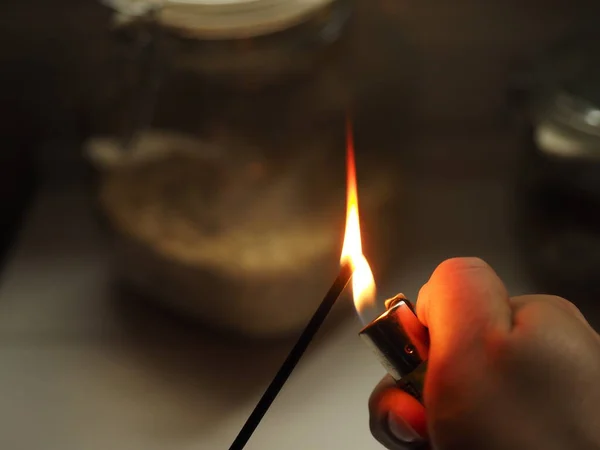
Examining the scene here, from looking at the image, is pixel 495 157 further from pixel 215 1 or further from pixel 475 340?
pixel 475 340

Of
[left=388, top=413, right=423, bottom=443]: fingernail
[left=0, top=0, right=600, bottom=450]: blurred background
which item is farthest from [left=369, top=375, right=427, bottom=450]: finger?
[left=0, top=0, right=600, bottom=450]: blurred background

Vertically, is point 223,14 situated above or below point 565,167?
above

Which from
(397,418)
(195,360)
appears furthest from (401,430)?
(195,360)

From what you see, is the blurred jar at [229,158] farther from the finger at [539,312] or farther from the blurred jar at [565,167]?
the finger at [539,312]

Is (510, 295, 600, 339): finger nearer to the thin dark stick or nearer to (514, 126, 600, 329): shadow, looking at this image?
the thin dark stick

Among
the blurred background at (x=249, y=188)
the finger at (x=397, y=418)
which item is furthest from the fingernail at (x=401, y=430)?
the blurred background at (x=249, y=188)

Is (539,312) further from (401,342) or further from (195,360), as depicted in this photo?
(195,360)

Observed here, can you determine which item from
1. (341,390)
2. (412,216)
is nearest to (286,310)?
(341,390)
